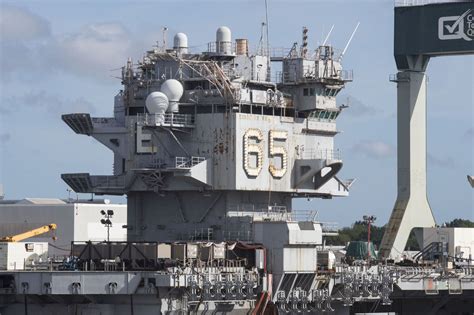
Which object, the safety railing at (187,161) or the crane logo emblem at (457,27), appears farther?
the crane logo emblem at (457,27)

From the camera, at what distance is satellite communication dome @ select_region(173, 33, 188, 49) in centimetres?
8250

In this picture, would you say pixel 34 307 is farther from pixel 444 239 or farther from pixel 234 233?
pixel 444 239

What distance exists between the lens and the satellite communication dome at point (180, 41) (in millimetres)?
82500

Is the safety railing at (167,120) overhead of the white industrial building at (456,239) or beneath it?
overhead

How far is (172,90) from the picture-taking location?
7856 cm

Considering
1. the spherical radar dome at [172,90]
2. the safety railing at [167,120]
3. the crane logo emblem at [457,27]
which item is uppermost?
the crane logo emblem at [457,27]

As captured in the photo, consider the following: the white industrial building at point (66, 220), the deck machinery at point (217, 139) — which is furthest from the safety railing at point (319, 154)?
the white industrial building at point (66, 220)

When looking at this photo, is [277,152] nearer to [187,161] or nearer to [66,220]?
[187,161]

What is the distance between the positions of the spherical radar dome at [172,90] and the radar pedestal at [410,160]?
89.7 feet

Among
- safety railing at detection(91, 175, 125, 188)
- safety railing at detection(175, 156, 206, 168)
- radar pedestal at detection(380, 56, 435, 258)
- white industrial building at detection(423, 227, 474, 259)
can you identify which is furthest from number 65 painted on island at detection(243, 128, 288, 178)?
radar pedestal at detection(380, 56, 435, 258)

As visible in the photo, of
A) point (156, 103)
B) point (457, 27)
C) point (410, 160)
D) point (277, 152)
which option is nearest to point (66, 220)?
point (410, 160)

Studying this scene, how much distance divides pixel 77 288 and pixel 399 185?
38624 mm

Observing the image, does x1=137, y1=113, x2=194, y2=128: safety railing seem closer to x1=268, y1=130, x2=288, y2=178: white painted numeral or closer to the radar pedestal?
x1=268, y1=130, x2=288, y2=178: white painted numeral

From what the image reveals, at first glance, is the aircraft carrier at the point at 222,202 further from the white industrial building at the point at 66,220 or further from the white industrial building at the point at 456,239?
the white industrial building at the point at 66,220
